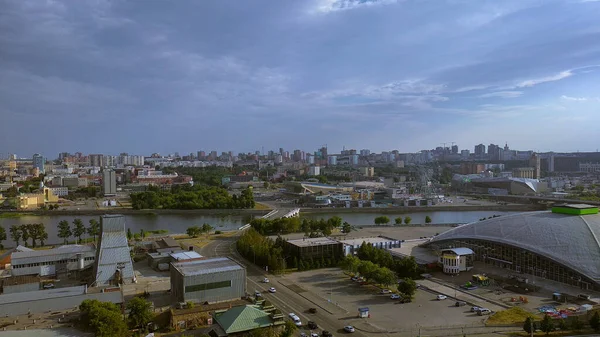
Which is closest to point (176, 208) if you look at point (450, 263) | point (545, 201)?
point (450, 263)

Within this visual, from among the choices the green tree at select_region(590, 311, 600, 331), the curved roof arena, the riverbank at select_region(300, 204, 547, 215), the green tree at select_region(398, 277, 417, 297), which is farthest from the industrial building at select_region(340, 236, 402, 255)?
the riverbank at select_region(300, 204, 547, 215)

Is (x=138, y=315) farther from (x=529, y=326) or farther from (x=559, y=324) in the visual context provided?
(x=559, y=324)

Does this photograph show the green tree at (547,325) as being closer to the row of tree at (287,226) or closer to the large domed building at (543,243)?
the large domed building at (543,243)

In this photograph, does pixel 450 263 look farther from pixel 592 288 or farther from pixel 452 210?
pixel 452 210

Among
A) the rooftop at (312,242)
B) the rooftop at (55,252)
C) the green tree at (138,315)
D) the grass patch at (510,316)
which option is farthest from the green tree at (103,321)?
the grass patch at (510,316)

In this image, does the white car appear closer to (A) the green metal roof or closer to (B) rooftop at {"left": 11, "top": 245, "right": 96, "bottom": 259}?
(A) the green metal roof

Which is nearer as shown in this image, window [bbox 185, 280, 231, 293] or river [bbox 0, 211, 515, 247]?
window [bbox 185, 280, 231, 293]

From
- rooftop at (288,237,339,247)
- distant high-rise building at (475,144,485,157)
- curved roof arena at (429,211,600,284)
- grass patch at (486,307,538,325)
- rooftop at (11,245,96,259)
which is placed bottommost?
grass patch at (486,307,538,325)
